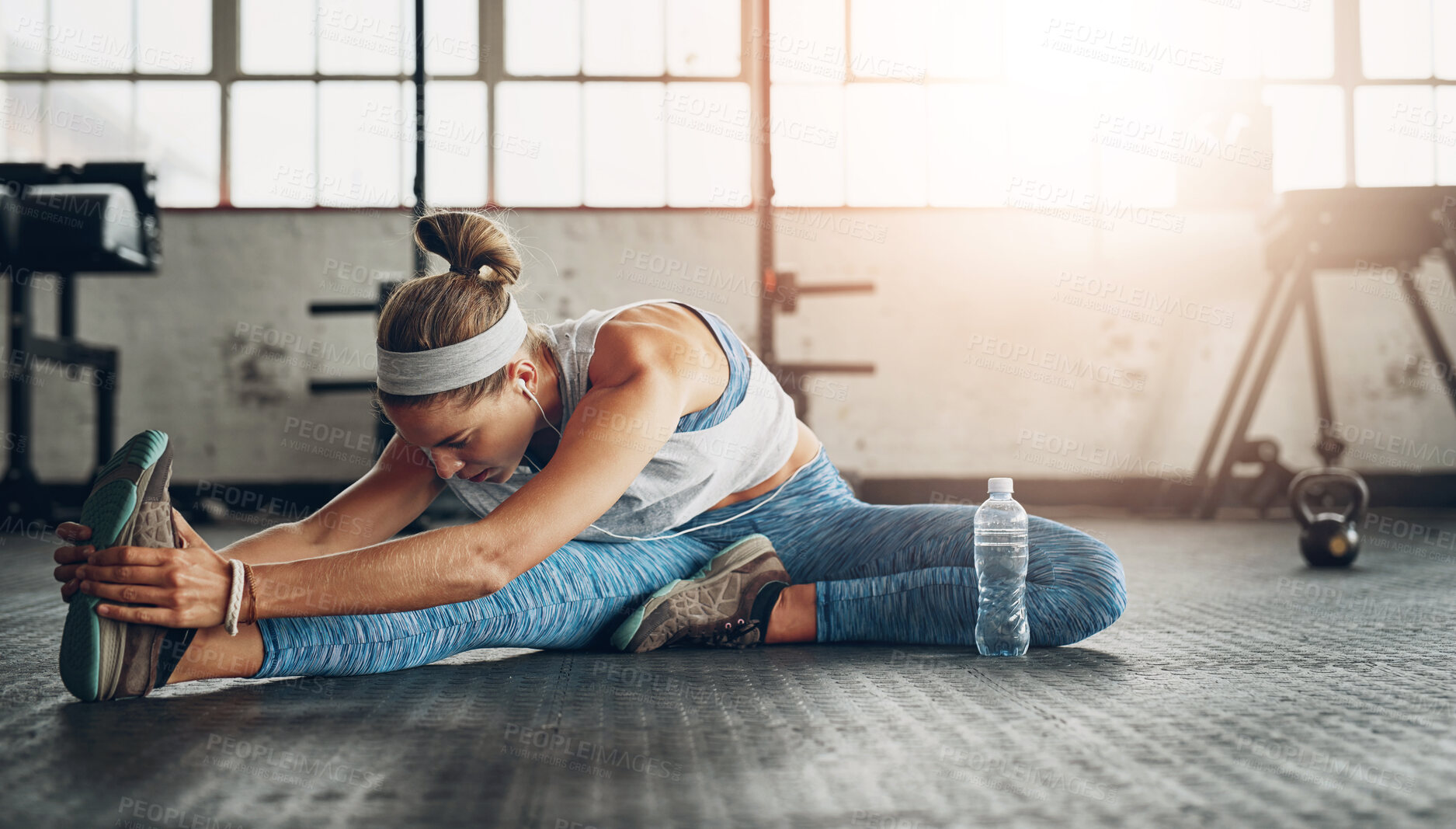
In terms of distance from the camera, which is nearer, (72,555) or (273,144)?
(72,555)

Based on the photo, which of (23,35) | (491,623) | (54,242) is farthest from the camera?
(23,35)

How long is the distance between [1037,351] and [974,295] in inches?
14.8

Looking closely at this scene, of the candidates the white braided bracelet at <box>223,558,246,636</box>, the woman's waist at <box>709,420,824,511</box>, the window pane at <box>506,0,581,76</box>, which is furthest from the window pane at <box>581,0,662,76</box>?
the white braided bracelet at <box>223,558,246,636</box>

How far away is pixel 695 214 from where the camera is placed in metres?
4.46

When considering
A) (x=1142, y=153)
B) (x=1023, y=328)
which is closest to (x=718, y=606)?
(x=1023, y=328)

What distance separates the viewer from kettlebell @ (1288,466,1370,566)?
225 centimetres

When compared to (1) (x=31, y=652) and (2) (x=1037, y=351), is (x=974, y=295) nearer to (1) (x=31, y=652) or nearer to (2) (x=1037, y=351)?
(2) (x=1037, y=351)

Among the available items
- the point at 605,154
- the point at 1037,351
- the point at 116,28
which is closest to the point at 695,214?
the point at 605,154

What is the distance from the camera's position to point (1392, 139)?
4.63 metres

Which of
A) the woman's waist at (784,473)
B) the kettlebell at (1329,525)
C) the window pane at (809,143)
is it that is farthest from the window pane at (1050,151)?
the woman's waist at (784,473)

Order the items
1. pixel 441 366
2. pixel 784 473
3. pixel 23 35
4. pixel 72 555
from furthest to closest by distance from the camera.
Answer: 1. pixel 23 35
2. pixel 784 473
3. pixel 441 366
4. pixel 72 555

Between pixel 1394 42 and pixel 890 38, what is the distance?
2.34m

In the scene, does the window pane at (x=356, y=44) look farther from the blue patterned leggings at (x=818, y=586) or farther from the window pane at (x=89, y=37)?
the blue patterned leggings at (x=818, y=586)

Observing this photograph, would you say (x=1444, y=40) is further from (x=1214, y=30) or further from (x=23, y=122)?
(x=23, y=122)
